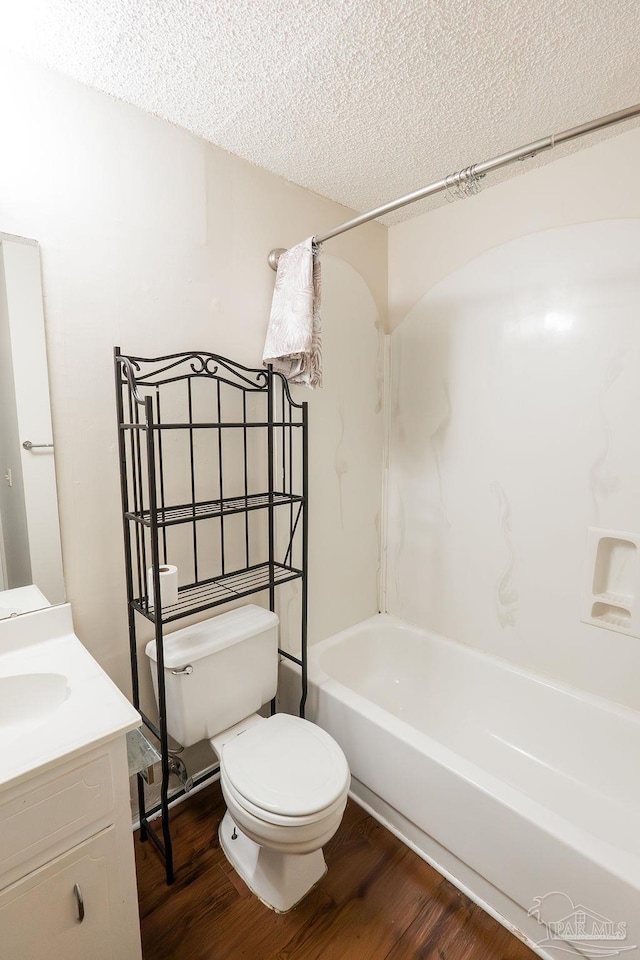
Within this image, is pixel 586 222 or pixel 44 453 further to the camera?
pixel 586 222

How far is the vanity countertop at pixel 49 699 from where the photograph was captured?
2.99 feet

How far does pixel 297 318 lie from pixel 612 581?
4.90 feet

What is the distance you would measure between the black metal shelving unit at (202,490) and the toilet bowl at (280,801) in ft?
0.73

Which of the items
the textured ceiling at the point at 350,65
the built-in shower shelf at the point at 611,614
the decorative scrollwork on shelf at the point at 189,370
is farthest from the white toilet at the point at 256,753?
the textured ceiling at the point at 350,65

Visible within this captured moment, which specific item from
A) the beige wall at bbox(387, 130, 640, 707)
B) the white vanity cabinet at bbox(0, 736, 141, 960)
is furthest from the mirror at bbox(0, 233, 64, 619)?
the beige wall at bbox(387, 130, 640, 707)

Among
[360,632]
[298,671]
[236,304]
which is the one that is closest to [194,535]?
[298,671]

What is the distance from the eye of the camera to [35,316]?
1291 millimetres

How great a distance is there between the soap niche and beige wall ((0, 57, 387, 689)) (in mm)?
1491

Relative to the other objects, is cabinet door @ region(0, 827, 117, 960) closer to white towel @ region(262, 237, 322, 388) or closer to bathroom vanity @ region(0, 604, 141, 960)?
bathroom vanity @ region(0, 604, 141, 960)

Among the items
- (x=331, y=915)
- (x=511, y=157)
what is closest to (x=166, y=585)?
(x=331, y=915)

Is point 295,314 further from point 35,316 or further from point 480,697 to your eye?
point 480,697

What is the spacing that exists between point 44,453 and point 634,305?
76.1 inches

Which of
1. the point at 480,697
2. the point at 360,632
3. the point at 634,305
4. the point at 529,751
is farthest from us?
the point at 360,632

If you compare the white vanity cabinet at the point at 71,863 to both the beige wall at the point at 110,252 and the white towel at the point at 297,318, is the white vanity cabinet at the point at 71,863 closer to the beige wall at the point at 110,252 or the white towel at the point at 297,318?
the beige wall at the point at 110,252
